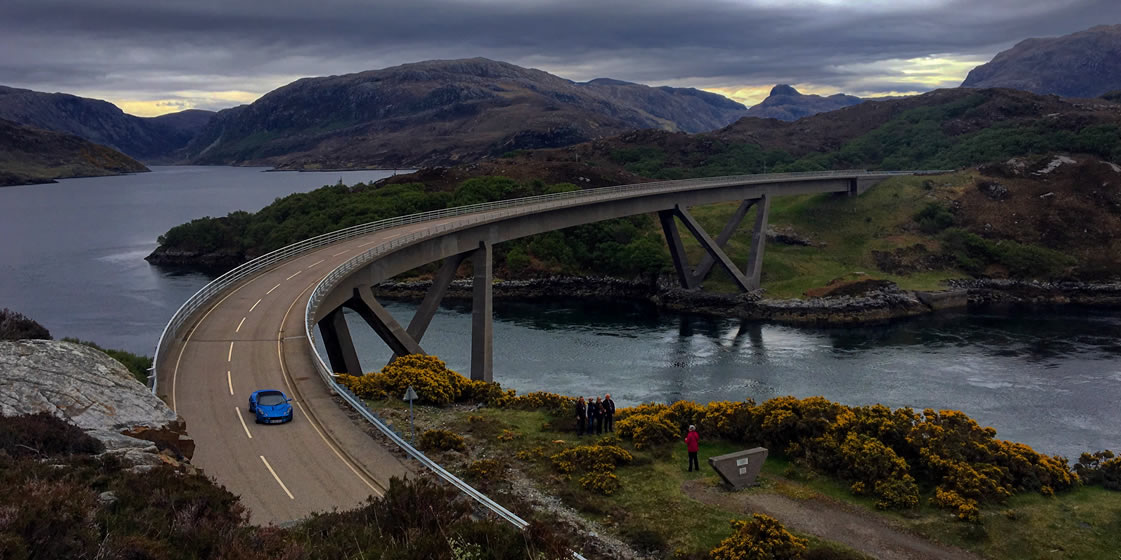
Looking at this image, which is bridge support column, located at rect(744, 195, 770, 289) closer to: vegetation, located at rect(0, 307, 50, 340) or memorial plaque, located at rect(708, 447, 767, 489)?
memorial plaque, located at rect(708, 447, 767, 489)

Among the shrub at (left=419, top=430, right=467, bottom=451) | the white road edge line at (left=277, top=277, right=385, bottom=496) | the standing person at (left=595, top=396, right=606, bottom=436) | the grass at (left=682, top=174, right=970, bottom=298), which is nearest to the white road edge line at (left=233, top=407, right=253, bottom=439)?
the white road edge line at (left=277, top=277, right=385, bottom=496)

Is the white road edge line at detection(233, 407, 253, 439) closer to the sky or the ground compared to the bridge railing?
closer to the ground

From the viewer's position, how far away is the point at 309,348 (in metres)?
33.9

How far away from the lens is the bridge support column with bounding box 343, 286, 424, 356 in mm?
46125

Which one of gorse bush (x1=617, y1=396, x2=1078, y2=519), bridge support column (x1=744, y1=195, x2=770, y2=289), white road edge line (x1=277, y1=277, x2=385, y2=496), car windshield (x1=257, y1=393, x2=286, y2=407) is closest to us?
white road edge line (x1=277, y1=277, x2=385, y2=496)

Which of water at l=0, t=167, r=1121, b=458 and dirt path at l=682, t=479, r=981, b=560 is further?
water at l=0, t=167, r=1121, b=458

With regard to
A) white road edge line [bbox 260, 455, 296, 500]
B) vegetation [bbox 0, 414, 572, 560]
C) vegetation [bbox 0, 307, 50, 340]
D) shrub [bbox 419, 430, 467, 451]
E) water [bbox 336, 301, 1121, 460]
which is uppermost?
vegetation [bbox 0, 307, 50, 340]

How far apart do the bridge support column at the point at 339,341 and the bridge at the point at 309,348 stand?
9cm

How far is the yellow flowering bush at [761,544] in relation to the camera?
19594 mm

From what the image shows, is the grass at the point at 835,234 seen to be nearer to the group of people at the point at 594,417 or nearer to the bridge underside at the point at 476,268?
the bridge underside at the point at 476,268

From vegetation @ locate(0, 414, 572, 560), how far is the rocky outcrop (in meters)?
1.05

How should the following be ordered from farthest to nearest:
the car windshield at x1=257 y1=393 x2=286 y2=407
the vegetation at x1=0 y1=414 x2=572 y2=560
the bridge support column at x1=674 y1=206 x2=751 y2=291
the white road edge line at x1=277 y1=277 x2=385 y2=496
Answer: the bridge support column at x1=674 y1=206 x2=751 y2=291 → the car windshield at x1=257 y1=393 x2=286 y2=407 → the white road edge line at x1=277 y1=277 x2=385 y2=496 → the vegetation at x1=0 y1=414 x2=572 y2=560

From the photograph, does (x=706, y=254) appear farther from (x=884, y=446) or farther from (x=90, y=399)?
(x=90, y=399)

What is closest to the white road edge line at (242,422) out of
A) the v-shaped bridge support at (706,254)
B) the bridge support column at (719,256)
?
the v-shaped bridge support at (706,254)
